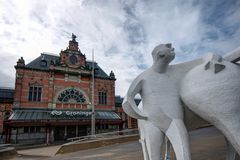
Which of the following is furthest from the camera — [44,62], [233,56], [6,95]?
[6,95]

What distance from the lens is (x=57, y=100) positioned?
23.5 metres

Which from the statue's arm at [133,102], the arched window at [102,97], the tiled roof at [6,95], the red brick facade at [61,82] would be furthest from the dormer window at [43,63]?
the statue's arm at [133,102]

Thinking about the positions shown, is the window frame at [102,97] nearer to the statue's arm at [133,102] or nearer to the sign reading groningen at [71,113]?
the sign reading groningen at [71,113]

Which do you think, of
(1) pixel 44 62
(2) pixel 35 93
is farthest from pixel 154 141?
(1) pixel 44 62

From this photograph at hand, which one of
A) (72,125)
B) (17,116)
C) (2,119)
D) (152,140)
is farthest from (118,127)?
(152,140)

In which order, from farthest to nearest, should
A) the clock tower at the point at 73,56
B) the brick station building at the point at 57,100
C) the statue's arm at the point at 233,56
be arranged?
the clock tower at the point at 73,56
the brick station building at the point at 57,100
the statue's arm at the point at 233,56

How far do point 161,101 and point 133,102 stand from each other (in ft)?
1.86

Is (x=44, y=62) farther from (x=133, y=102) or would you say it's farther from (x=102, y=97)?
(x=133, y=102)

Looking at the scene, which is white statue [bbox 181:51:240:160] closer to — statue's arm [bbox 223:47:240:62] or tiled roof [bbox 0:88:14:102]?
statue's arm [bbox 223:47:240:62]

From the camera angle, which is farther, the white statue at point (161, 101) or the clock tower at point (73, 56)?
the clock tower at point (73, 56)

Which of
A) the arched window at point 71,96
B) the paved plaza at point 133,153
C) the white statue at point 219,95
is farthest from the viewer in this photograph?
the arched window at point 71,96

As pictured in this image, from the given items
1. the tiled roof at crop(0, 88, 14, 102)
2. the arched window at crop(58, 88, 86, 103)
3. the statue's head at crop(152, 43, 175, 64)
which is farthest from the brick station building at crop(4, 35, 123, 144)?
the statue's head at crop(152, 43, 175, 64)

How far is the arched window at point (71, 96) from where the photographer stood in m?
24.0

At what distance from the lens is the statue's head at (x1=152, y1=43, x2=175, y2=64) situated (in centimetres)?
378
